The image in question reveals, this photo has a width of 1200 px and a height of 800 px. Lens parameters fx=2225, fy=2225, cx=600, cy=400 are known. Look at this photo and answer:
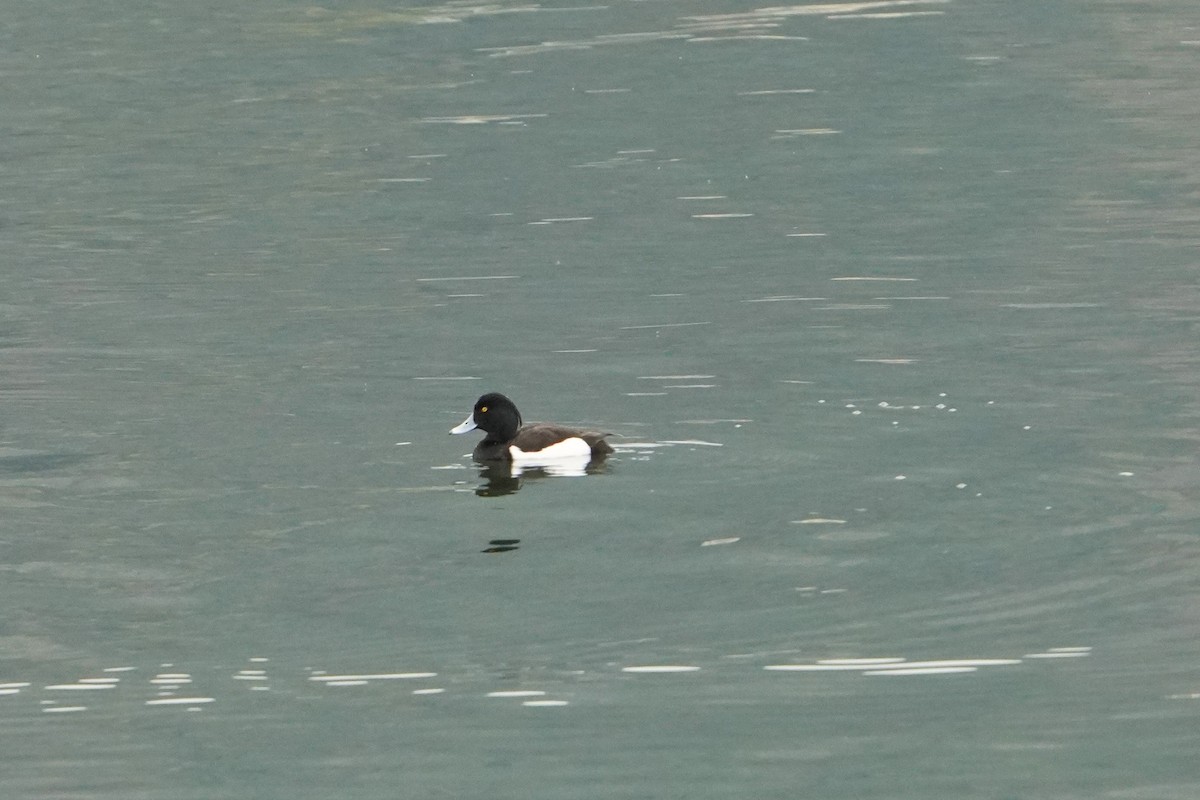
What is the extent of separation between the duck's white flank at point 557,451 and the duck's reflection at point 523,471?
31 millimetres

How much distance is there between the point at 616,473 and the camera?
13773 millimetres

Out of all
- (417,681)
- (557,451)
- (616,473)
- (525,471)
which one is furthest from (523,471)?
(417,681)

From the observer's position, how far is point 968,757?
916 centimetres

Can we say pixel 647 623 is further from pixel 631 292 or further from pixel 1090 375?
pixel 631 292

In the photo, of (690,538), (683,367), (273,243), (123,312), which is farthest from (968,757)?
(273,243)

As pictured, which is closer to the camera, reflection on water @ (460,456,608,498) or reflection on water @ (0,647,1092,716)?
reflection on water @ (0,647,1092,716)

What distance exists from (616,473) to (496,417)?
113cm

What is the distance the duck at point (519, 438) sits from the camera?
46.1 feet

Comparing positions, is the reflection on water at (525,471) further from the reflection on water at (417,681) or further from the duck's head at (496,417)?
the reflection on water at (417,681)

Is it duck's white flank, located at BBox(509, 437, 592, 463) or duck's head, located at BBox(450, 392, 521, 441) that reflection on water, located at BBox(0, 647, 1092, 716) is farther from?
duck's head, located at BBox(450, 392, 521, 441)

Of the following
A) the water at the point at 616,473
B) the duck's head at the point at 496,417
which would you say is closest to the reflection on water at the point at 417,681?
the water at the point at 616,473

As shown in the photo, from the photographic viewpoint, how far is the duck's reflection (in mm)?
13891

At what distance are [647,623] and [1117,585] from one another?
93.9 inches

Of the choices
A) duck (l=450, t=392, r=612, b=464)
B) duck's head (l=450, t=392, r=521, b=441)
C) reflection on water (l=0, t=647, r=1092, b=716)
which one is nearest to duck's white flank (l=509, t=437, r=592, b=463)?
duck (l=450, t=392, r=612, b=464)
